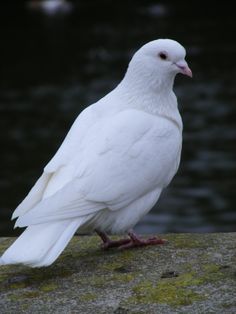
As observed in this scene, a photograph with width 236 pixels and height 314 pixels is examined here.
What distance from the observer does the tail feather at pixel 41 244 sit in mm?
4750

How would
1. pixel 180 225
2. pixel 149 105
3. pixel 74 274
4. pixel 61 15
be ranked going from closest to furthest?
1. pixel 74 274
2. pixel 149 105
3. pixel 180 225
4. pixel 61 15

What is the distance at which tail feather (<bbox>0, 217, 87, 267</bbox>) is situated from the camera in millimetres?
4750

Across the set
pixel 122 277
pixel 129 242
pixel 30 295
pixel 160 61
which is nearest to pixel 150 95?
pixel 160 61

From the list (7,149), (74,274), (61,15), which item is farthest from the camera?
(61,15)

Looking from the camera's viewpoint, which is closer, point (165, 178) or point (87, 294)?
point (87, 294)

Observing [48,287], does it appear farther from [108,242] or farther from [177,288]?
[108,242]

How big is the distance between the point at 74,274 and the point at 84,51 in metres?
17.5

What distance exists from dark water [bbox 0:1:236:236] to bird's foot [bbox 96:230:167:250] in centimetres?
531

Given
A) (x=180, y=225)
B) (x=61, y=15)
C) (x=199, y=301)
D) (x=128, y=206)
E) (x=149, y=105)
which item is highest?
(x=61, y=15)

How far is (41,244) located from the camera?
192 inches

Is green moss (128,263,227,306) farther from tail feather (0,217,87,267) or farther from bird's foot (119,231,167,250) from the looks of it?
bird's foot (119,231,167,250)

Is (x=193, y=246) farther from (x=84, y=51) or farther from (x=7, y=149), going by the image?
(x=84, y=51)

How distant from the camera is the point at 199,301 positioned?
4539 mm

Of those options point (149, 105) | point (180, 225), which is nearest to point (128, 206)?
point (149, 105)
